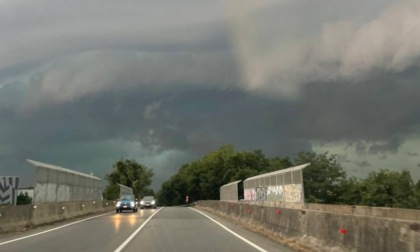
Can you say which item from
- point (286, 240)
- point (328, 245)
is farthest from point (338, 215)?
point (286, 240)

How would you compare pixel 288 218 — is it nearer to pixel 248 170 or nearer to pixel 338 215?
pixel 338 215

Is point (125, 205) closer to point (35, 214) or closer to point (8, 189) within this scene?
point (35, 214)

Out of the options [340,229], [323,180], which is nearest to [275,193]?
[340,229]

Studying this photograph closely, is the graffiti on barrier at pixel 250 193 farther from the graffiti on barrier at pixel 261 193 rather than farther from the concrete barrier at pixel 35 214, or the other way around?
the concrete barrier at pixel 35 214

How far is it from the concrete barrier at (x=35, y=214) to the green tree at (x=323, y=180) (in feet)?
124

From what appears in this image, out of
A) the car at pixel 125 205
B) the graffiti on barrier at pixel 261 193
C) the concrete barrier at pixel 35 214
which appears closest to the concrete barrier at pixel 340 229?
the concrete barrier at pixel 35 214

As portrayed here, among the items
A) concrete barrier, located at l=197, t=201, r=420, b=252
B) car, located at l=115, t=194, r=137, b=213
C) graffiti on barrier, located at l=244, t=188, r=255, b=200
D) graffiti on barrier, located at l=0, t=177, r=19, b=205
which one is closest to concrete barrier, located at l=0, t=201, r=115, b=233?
graffiti on barrier, located at l=0, t=177, r=19, b=205

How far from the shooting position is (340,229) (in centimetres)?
1225

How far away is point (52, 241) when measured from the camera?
60.7 ft

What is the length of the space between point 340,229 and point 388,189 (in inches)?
2557

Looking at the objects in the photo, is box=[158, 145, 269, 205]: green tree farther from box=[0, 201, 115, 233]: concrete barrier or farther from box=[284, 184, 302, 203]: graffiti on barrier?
box=[284, 184, 302, 203]: graffiti on barrier

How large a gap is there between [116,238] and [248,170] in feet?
367

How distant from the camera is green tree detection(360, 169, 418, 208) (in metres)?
69.8

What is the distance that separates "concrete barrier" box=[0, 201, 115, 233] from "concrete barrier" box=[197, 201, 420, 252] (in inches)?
471
